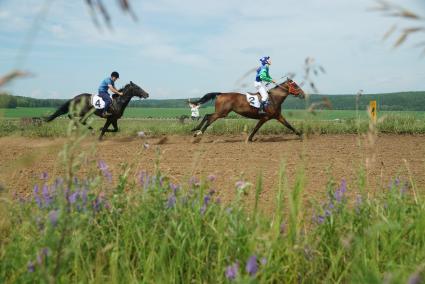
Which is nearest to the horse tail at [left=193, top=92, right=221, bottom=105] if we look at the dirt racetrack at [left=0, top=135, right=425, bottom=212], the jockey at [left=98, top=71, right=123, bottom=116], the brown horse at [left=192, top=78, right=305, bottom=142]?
the brown horse at [left=192, top=78, right=305, bottom=142]

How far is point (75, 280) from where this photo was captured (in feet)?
8.05

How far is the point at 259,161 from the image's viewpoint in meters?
8.82

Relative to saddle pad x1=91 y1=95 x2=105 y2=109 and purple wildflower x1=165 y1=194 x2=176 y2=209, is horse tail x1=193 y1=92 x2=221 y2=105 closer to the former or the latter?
saddle pad x1=91 y1=95 x2=105 y2=109

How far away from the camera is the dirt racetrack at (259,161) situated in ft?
19.8

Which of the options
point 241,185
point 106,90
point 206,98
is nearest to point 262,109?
point 206,98

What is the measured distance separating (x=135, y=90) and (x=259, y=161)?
718cm

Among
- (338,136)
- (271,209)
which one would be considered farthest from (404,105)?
(271,209)

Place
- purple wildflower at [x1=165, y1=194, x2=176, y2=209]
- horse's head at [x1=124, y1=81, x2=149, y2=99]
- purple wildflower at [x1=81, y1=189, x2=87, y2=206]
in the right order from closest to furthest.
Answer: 1. purple wildflower at [x1=81, y1=189, x2=87, y2=206]
2. purple wildflower at [x1=165, y1=194, x2=176, y2=209]
3. horse's head at [x1=124, y1=81, x2=149, y2=99]

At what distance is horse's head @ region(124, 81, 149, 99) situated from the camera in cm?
1488

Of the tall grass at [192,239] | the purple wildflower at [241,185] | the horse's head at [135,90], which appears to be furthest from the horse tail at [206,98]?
the purple wildflower at [241,185]

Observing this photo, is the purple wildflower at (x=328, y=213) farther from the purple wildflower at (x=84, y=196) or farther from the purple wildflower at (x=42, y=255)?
the purple wildflower at (x=42, y=255)

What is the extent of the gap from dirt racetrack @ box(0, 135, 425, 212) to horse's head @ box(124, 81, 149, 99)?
1390mm

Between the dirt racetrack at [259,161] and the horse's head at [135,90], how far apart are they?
4.56 feet

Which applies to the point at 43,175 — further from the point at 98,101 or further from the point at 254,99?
the point at 254,99
